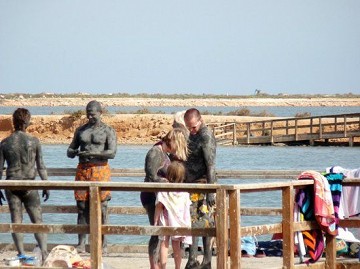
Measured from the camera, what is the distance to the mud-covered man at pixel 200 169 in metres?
10.8

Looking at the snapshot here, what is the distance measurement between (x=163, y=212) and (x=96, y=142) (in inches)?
84.5

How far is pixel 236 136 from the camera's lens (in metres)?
54.1

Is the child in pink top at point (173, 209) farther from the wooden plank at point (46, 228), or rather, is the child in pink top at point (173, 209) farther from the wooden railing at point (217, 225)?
the wooden plank at point (46, 228)

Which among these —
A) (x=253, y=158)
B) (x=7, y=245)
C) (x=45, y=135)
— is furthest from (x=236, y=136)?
(x=7, y=245)

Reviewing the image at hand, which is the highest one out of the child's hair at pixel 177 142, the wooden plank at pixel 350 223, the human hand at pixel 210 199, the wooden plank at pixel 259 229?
the child's hair at pixel 177 142

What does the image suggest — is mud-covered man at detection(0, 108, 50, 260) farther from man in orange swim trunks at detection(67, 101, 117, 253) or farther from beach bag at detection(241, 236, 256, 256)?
beach bag at detection(241, 236, 256, 256)

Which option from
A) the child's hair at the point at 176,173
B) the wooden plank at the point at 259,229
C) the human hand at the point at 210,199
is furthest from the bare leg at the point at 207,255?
the wooden plank at the point at 259,229

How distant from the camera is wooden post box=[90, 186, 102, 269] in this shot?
9938 millimetres

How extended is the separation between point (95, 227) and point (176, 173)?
997 mm

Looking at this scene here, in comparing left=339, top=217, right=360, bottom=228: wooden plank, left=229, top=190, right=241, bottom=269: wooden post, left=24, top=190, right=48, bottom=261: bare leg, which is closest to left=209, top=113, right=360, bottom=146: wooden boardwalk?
left=24, top=190, right=48, bottom=261: bare leg

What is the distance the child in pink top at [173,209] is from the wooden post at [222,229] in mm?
755

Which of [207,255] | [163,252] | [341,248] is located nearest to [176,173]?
[163,252]

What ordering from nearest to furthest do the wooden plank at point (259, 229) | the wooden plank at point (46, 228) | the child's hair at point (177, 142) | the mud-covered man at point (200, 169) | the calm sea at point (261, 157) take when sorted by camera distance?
the wooden plank at point (259, 229)
the wooden plank at point (46, 228)
the child's hair at point (177, 142)
the mud-covered man at point (200, 169)
the calm sea at point (261, 157)

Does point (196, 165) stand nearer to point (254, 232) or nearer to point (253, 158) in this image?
point (254, 232)
